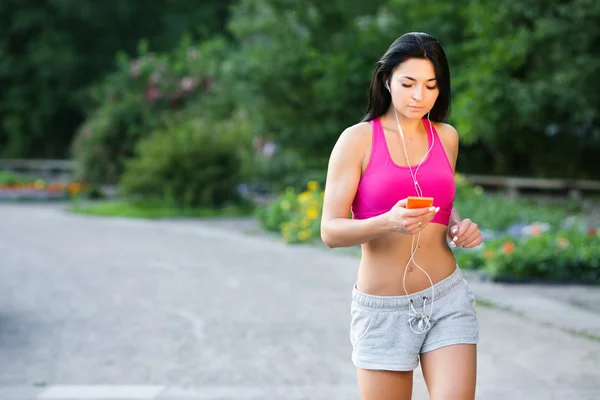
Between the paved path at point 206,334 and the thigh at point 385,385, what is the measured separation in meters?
2.69

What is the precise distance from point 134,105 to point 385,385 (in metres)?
25.8

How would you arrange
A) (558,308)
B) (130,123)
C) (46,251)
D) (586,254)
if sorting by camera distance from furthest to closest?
(130,123)
(46,251)
(586,254)
(558,308)

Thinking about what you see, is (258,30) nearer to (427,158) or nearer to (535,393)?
(535,393)

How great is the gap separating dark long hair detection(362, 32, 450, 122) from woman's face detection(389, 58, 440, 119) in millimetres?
22

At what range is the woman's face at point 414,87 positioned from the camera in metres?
3.43

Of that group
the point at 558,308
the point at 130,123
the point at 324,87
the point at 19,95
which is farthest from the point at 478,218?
the point at 19,95

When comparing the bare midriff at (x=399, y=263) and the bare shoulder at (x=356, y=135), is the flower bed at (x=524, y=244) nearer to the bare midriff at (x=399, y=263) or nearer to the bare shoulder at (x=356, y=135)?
the bare midriff at (x=399, y=263)

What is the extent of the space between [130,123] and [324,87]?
802 centimetres

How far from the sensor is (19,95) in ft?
134

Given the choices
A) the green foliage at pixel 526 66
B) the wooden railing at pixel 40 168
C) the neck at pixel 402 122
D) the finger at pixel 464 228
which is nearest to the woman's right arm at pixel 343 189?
the neck at pixel 402 122

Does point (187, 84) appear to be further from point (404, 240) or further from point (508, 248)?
point (404, 240)

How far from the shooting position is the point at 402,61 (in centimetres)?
345

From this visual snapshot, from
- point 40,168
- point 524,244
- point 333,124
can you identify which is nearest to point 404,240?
point 524,244

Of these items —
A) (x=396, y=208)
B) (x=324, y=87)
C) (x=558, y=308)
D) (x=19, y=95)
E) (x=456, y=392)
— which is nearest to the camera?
(x=396, y=208)
